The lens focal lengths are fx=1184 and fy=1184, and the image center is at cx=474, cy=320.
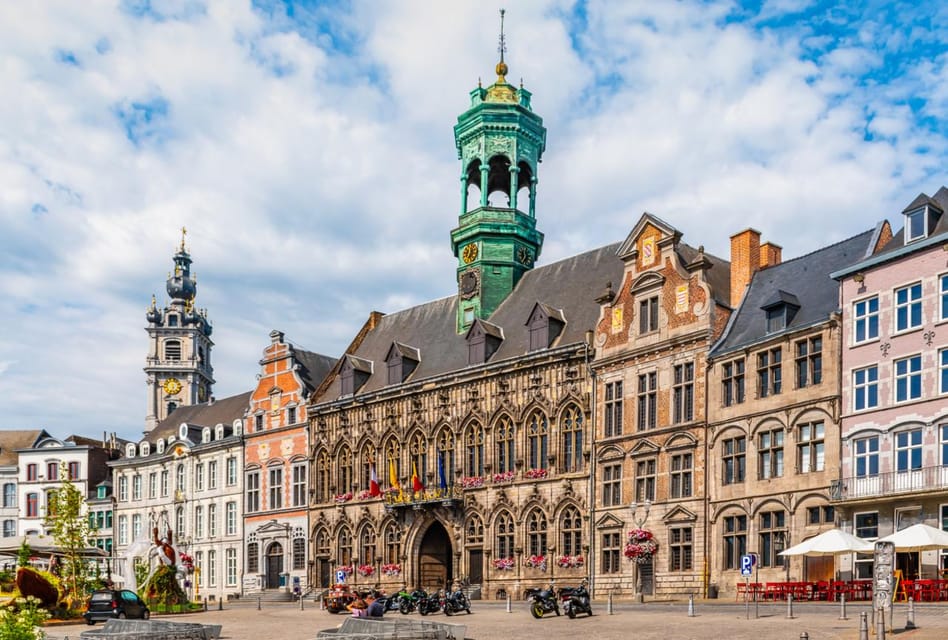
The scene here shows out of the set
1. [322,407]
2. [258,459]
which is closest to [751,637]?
[322,407]

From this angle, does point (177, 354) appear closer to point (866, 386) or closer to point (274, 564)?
point (274, 564)

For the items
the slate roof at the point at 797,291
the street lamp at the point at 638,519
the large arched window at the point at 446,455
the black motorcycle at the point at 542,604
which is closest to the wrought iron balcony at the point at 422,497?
the large arched window at the point at 446,455

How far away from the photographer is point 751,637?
87.7 feet

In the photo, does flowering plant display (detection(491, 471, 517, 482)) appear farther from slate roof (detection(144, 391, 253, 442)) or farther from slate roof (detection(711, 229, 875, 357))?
slate roof (detection(144, 391, 253, 442))

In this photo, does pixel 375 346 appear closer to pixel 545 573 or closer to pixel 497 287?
pixel 497 287

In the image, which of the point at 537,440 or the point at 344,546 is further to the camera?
the point at 344,546

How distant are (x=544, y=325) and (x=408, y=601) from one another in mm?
17274

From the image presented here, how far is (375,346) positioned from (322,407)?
196 inches

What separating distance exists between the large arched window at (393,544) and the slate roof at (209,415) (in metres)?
16.5

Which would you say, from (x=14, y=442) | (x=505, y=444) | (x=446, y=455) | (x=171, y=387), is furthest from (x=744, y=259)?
(x=171, y=387)

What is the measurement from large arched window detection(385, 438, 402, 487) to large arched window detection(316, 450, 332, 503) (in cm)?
483

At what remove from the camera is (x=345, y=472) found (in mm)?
64438

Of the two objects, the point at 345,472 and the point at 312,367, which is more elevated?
the point at 312,367

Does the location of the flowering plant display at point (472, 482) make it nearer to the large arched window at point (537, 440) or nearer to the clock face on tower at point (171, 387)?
the large arched window at point (537, 440)
